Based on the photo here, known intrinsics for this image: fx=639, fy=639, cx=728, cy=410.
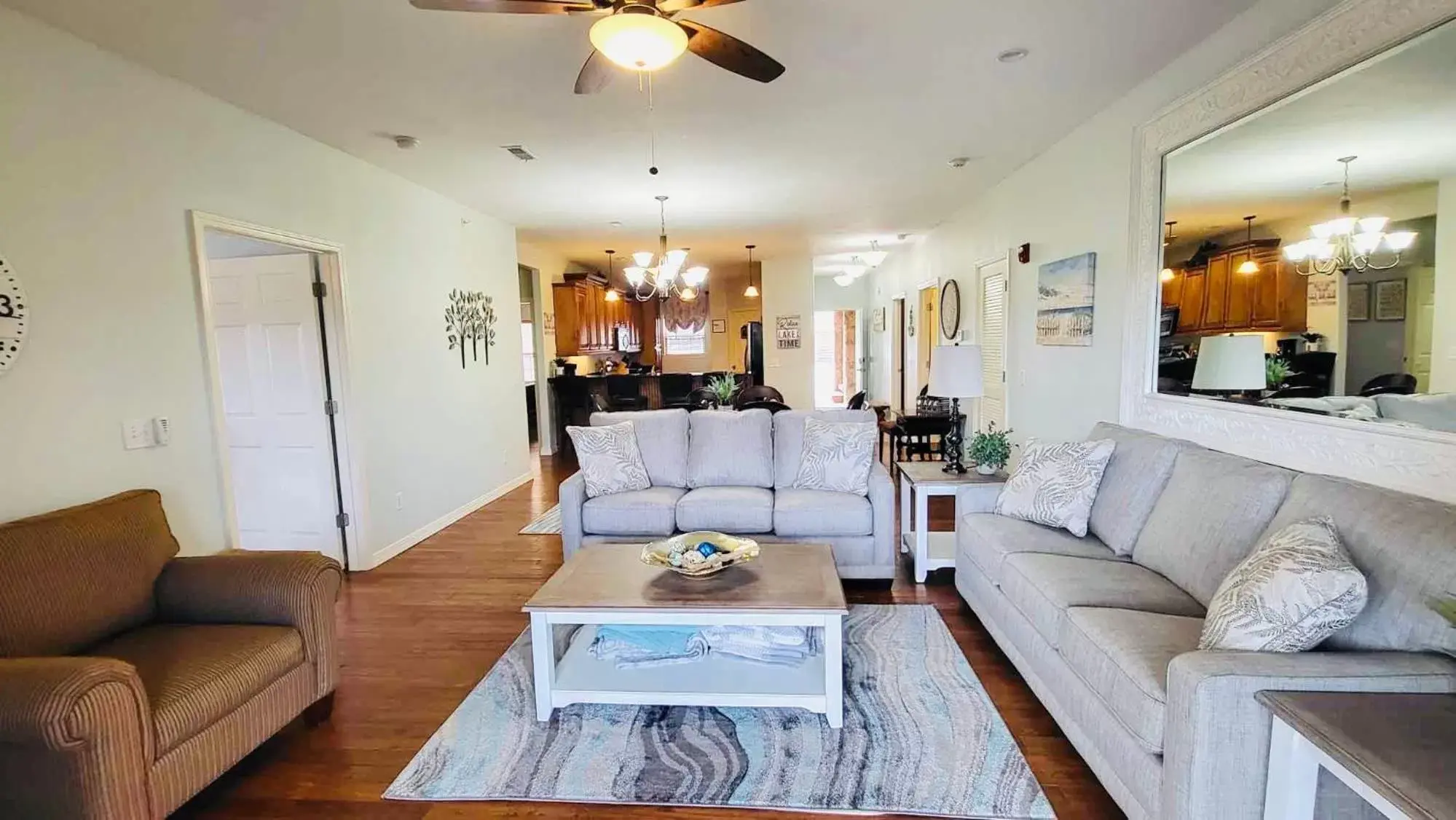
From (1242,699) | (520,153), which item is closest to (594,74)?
(520,153)

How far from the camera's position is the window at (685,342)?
11797 mm

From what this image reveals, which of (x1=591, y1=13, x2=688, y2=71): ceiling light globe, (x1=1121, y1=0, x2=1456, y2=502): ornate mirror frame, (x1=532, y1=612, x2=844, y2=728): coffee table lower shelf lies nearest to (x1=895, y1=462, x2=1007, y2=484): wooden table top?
(x1=1121, y1=0, x2=1456, y2=502): ornate mirror frame

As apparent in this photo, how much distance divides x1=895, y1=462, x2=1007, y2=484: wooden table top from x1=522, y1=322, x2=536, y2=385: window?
5.68m

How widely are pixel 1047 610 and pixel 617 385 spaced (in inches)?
284

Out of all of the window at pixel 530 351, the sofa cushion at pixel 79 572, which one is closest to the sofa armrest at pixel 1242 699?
the sofa cushion at pixel 79 572

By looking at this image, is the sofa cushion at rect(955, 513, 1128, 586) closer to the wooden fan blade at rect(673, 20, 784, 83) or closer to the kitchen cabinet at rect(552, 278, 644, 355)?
the wooden fan blade at rect(673, 20, 784, 83)

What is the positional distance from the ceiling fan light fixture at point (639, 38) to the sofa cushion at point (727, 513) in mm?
2381

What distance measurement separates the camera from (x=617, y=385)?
884 cm

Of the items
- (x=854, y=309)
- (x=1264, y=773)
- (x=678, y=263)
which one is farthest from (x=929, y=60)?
(x=854, y=309)

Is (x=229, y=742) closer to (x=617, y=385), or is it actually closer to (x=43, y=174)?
(x=43, y=174)

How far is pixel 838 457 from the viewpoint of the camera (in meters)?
Result: 3.79

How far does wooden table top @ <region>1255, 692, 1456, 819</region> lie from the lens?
3.57 feet

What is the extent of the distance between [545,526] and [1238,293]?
14.7 ft

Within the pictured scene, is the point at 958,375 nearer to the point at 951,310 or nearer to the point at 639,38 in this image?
the point at 639,38
